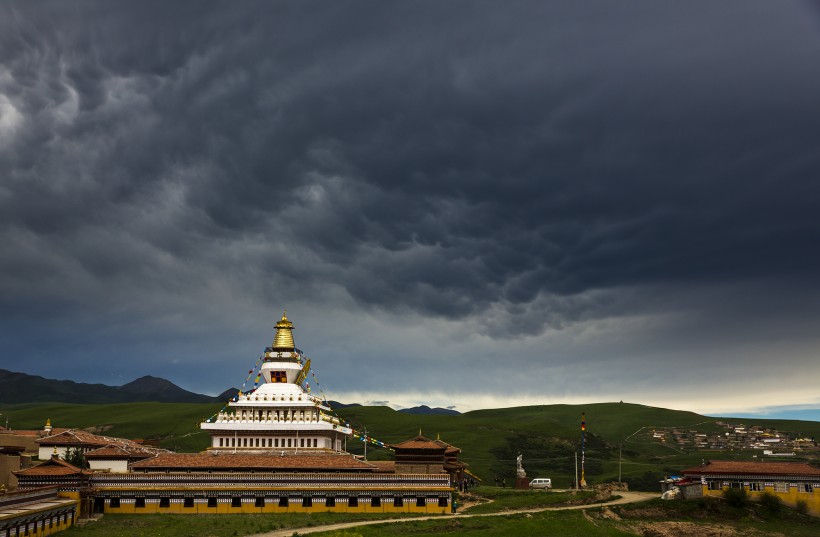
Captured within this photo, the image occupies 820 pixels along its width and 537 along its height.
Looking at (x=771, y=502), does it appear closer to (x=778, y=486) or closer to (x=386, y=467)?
(x=778, y=486)

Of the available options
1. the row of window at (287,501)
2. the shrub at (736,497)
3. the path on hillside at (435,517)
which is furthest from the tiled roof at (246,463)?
the shrub at (736,497)

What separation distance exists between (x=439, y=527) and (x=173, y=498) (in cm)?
2433

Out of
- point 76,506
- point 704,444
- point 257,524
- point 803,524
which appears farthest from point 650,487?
point 76,506

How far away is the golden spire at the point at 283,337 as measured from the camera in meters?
91.6

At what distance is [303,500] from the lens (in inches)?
2783

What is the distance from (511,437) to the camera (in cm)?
15888

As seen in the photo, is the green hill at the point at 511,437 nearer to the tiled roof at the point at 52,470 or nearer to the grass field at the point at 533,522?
the grass field at the point at 533,522

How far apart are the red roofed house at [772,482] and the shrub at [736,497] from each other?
4.12 ft

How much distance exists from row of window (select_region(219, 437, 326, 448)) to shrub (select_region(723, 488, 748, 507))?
41659mm

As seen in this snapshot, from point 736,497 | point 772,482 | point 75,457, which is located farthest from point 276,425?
point 772,482

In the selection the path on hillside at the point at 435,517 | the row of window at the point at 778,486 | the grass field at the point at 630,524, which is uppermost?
the row of window at the point at 778,486

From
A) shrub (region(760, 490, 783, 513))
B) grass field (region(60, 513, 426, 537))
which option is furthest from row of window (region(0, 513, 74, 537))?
shrub (region(760, 490, 783, 513))

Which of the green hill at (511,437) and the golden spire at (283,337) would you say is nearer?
the golden spire at (283,337)

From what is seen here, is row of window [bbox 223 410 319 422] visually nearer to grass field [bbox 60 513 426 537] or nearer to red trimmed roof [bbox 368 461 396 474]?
red trimmed roof [bbox 368 461 396 474]
